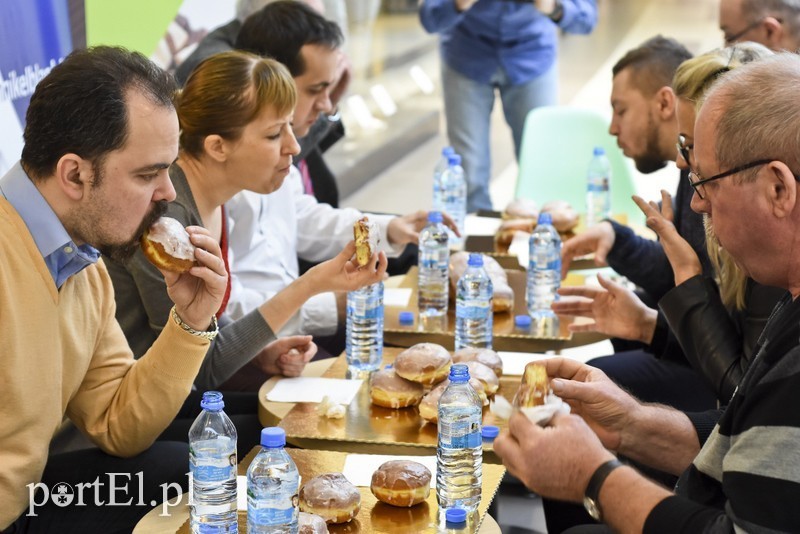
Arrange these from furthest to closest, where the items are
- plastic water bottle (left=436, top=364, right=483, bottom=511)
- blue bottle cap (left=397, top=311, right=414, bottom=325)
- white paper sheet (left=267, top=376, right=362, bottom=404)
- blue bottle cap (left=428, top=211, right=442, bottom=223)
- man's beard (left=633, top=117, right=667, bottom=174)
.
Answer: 1. man's beard (left=633, top=117, right=667, bottom=174)
2. blue bottle cap (left=428, top=211, right=442, bottom=223)
3. blue bottle cap (left=397, top=311, right=414, bottom=325)
4. white paper sheet (left=267, top=376, right=362, bottom=404)
5. plastic water bottle (left=436, top=364, right=483, bottom=511)

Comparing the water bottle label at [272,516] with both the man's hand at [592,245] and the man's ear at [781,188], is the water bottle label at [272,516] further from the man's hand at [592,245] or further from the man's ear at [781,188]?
the man's hand at [592,245]

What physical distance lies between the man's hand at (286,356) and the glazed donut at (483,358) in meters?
0.40

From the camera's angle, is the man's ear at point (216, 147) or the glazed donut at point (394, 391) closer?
the glazed donut at point (394, 391)

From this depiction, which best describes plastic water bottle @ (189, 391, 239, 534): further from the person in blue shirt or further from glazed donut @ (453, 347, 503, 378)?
the person in blue shirt

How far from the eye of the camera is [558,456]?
1.68 metres

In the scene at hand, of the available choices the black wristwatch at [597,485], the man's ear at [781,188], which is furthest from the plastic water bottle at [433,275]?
the man's ear at [781,188]

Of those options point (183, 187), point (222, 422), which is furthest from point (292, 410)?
point (183, 187)

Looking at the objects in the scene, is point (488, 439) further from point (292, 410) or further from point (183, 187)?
point (183, 187)

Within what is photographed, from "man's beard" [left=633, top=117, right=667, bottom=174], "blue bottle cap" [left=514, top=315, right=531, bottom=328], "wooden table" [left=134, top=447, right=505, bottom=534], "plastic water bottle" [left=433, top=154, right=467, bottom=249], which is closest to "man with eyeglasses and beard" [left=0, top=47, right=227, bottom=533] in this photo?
"wooden table" [left=134, top=447, right=505, bottom=534]

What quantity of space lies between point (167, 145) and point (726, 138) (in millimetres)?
1127

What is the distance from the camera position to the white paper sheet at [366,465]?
205 centimetres

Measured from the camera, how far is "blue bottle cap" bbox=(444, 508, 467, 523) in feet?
6.08

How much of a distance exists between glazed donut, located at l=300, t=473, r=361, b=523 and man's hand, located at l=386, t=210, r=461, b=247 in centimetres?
192

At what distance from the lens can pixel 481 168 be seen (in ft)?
20.1
